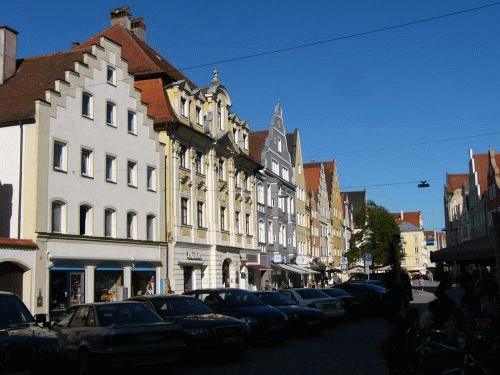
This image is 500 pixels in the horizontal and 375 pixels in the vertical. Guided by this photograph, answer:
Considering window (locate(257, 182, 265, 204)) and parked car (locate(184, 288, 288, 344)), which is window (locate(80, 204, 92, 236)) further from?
window (locate(257, 182, 265, 204))

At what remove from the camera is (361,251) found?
238ft

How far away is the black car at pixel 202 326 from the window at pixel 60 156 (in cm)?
1508

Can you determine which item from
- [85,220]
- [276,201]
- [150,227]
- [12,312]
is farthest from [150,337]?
[276,201]

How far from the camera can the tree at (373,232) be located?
234ft

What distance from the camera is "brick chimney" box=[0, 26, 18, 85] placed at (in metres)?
34.2

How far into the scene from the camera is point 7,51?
3472cm

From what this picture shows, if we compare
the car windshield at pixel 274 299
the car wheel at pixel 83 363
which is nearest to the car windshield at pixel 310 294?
the car windshield at pixel 274 299

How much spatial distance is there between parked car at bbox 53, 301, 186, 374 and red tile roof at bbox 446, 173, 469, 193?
12153 centimetres

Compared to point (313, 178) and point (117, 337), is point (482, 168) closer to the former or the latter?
point (313, 178)

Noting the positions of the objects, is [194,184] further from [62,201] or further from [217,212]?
[62,201]

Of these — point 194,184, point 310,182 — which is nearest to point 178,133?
point 194,184

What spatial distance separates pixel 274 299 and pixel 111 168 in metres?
14.2

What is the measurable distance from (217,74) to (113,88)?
13.9 m

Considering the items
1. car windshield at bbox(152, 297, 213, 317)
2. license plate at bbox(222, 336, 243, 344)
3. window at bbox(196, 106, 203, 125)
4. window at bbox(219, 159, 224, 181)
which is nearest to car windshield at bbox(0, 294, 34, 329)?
car windshield at bbox(152, 297, 213, 317)
